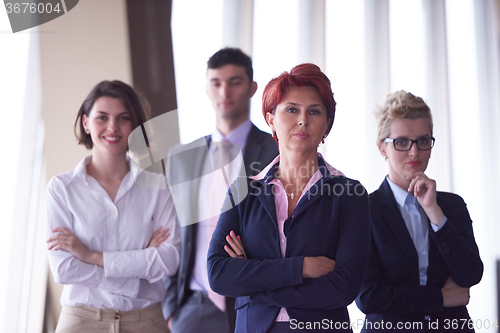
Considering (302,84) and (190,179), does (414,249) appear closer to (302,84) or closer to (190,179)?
(302,84)

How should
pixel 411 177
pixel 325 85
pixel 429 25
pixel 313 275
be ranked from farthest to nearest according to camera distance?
pixel 429 25, pixel 411 177, pixel 325 85, pixel 313 275

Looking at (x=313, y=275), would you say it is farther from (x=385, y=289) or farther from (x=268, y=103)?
(x=268, y=103)

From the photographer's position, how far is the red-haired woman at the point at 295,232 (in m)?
1.70

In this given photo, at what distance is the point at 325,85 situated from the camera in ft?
6.36

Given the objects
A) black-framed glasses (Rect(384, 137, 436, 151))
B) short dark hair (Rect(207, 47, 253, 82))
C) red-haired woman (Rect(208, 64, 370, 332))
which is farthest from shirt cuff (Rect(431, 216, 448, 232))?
short dark hair (Rect(207, 47, 253, 82))

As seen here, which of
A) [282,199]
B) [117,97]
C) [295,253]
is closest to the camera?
[295,253]

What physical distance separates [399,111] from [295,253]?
40.3 inches

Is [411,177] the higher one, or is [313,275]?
[411,177]

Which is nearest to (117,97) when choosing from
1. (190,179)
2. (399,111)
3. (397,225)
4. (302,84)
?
(190,179)

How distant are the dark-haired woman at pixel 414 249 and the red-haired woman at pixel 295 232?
343 millimetres

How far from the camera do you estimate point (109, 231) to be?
7.56 feet

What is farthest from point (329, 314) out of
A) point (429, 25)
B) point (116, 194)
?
point (429, 25)

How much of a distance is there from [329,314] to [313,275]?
197mm

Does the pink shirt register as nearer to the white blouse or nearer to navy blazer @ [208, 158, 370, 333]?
navy blazer @ [208, 158, 370, 333]
